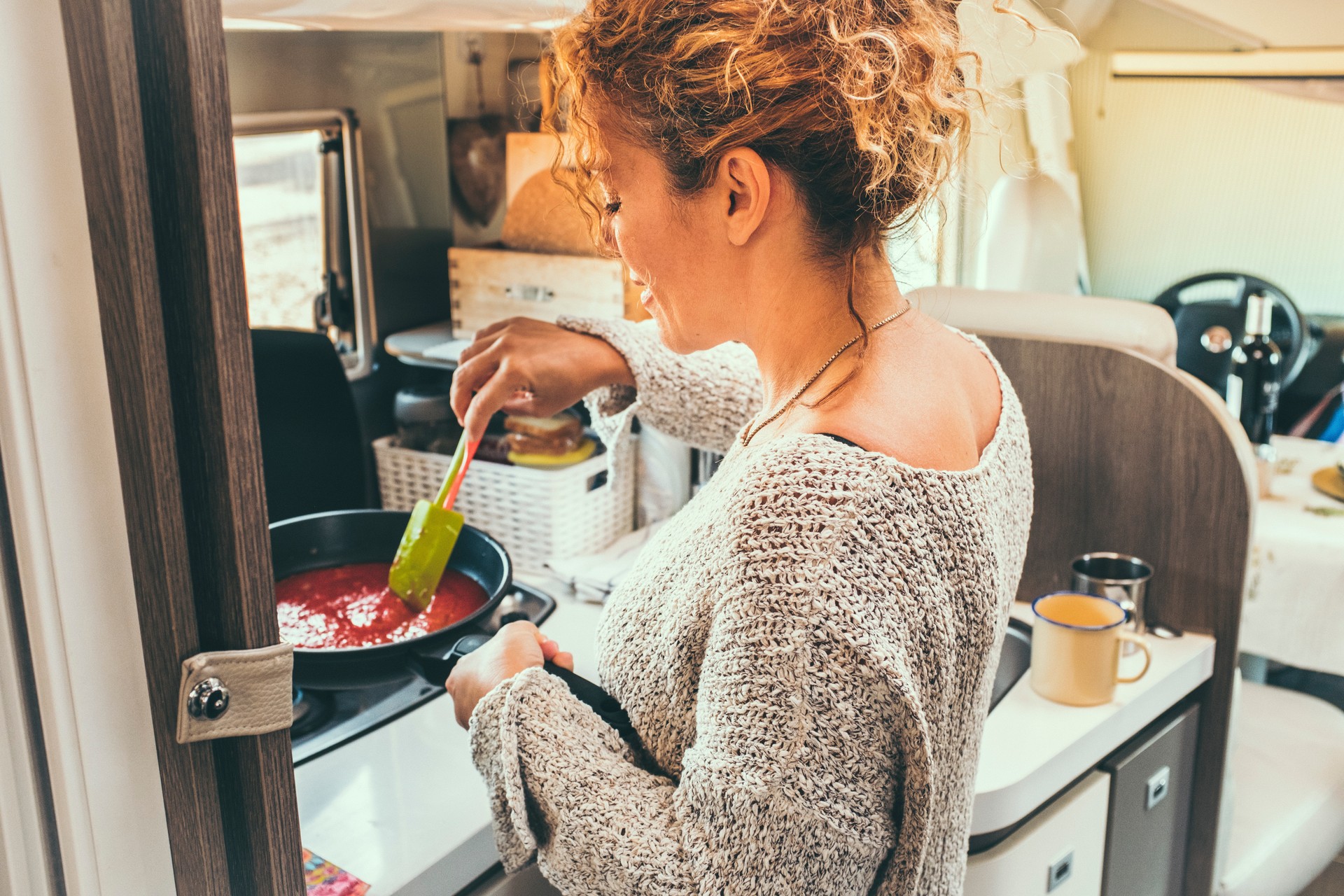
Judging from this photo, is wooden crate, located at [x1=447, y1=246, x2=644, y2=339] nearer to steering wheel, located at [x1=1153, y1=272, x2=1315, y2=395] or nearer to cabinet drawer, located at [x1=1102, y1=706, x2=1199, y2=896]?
cabinet drawer, located at [x1=1102, y1=706, x2=1199, y2=896]

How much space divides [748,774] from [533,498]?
3.46ft

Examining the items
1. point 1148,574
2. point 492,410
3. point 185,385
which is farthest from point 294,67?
point 1148,574

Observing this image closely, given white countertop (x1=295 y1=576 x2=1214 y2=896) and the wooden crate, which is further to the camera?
the wooden crate

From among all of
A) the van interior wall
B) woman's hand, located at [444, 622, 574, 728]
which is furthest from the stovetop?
the van interior wall

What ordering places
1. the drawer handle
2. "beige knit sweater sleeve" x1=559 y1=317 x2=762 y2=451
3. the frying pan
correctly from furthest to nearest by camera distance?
the drawer handle → "beige knit sweater sleeve" x1=559 y1=317 x2=762 y2=451 → the frying pan

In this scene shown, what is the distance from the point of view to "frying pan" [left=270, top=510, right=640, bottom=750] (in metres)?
1.04

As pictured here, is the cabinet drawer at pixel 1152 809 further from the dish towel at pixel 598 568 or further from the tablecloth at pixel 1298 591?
Result: the dish towel at pixel 598 568

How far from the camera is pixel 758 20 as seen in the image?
765 millimetres

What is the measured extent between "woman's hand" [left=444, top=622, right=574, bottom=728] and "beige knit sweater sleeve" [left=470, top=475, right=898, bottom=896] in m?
0.08

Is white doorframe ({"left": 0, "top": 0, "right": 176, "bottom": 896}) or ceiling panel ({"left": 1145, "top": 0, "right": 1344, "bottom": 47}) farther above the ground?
ceiling panel ({"left": 1145, "top": 0, "right": 1344, "bottom": 47})

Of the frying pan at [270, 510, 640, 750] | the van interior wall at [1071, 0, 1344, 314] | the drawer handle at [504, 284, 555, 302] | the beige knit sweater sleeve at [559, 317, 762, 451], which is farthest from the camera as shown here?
the van interior wall at [1071, 0, 1344, 314]

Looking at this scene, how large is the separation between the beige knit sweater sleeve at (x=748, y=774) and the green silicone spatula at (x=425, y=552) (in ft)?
1.65

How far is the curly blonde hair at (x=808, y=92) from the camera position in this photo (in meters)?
0.77

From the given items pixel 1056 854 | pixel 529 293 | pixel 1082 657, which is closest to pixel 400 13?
pixel 529 293
